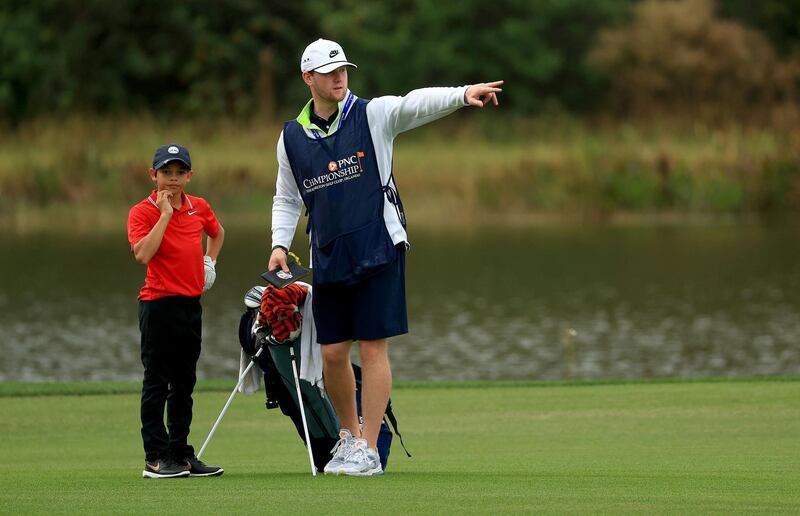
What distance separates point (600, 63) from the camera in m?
49.9

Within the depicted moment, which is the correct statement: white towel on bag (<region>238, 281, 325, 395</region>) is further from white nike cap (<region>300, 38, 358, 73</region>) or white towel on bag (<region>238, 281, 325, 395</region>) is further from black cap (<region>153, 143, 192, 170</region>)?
white nike cap (<region>300, 38, 358, 73</region>)

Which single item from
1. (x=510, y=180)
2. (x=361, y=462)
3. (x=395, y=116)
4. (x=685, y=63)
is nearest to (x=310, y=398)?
(x=361, y=462)

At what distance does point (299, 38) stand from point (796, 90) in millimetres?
15021

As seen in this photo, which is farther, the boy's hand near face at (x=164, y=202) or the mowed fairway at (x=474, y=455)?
the boy's hand near face at (x=164, y=202)

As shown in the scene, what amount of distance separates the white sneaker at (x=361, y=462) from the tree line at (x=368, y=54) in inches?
1577

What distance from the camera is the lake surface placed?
1794cm

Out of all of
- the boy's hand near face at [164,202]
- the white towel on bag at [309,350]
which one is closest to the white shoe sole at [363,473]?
the white towel on bag at [309,350]

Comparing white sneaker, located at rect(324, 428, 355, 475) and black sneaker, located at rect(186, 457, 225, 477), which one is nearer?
white sneaker, located at rect(324, 428, 355, 475)

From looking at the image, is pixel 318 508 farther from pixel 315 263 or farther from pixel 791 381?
pixel 791 381

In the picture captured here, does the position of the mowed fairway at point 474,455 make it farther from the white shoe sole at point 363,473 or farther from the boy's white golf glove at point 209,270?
the boy's white golf glove at point 209,270

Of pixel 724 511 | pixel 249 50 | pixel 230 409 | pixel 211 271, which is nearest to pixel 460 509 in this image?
pixel 724 511

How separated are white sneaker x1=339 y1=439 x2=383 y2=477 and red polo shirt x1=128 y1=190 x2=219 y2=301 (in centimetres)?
96

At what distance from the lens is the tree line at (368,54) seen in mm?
47562

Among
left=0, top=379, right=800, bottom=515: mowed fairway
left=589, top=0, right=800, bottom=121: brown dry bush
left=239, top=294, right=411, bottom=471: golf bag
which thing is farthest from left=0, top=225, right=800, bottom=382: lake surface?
left=589, top=0, right=800, bottom=121: brown dry bush
